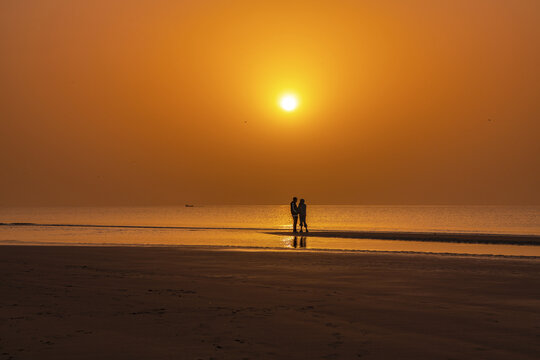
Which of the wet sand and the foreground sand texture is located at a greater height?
the wet sand

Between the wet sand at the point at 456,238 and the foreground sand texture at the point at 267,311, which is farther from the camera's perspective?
the wet sand at the point at 456,238

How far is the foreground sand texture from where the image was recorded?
32.5 ft

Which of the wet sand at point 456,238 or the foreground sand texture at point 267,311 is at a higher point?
the wet sand at point 456,238

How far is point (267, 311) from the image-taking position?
43.6 ft

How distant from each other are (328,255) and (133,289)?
44.9ft

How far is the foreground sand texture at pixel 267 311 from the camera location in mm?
9898

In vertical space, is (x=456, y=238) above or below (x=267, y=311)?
above

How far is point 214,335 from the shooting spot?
35.6ft

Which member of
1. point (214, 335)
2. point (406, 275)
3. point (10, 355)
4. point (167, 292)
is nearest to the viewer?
point (10, 355)

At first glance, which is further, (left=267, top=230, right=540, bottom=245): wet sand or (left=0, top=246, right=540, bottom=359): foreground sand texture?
(left=267, top=230, right=540, bottom=245): wet sand

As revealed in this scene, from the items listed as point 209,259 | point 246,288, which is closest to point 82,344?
point 246,288

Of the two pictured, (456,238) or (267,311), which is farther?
(456,238)

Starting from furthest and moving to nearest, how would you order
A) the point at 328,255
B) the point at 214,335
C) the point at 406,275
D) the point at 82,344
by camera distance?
the point at 328,255 < the point at 406,275 < the point at 214,335 < the point at 82,344

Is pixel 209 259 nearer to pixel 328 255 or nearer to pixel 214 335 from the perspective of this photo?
pixel 328 255
